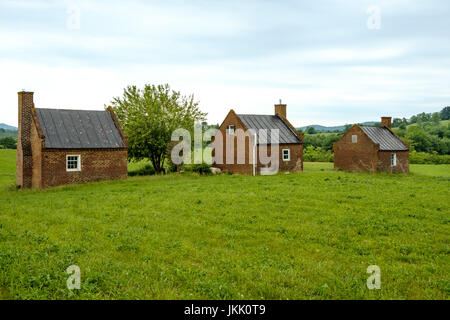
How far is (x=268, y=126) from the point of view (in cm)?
4278

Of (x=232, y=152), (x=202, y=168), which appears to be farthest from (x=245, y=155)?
(x=202, y=168)

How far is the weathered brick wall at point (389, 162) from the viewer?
45.1 meters

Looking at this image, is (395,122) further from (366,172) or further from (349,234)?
(349,234)

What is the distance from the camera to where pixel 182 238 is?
40.9 feet

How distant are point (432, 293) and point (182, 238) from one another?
755cm

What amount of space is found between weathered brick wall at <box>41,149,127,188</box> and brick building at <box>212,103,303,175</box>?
12.7 meters

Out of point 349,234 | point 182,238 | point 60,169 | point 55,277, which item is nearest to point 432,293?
point 349,234

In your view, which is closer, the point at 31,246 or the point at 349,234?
the point at 31,246

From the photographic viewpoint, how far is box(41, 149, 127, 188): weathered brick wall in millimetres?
29688

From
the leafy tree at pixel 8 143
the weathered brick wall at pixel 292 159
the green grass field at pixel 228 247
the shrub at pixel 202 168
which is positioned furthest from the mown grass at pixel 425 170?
the leafy tree at pixel 8 143

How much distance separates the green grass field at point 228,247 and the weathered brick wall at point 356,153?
25.4 m

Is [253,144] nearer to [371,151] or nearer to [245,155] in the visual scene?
[245,155]

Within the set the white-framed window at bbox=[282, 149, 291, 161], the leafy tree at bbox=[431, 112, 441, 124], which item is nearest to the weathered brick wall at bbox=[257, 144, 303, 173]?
the white-framed window at bbox=[282, 149, 291, 161]
